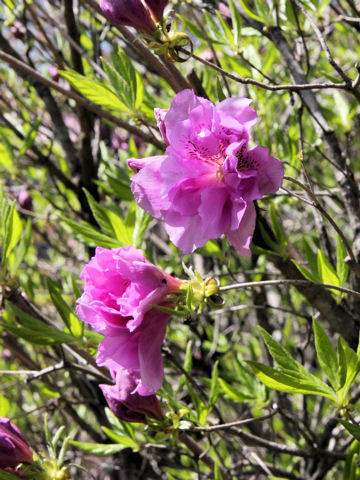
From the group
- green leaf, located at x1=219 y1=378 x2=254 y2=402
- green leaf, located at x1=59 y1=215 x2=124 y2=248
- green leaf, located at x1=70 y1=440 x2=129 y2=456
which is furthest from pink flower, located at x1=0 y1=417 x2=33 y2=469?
green leaf, located at x1=219 y1=378 x2=254 y2=402

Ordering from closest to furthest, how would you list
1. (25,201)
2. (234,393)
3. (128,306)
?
(128,306), (234,393), (25,201)

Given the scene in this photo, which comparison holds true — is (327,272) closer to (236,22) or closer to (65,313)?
(65,313)

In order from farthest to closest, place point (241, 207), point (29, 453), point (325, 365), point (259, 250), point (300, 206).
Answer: point (300, 206), point (259, 250), point (29, 453), point (325, 365), point (241, 207)

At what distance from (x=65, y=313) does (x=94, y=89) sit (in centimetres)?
47

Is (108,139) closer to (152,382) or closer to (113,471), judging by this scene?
(113,471)

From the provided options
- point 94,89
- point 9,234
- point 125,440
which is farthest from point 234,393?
point 94,89

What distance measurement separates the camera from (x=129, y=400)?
0.96m

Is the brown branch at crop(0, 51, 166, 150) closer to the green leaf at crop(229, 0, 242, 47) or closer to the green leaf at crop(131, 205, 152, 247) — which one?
the green leaf at crop(131, 205, 152, 247)

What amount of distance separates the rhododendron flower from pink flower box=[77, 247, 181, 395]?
36 cm

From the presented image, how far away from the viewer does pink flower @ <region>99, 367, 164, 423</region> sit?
95cm

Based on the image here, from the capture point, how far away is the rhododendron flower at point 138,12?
87 cm

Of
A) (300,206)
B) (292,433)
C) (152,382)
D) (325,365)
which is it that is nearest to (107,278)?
(152,382)

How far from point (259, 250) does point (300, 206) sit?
1.11 metres

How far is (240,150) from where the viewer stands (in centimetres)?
78
